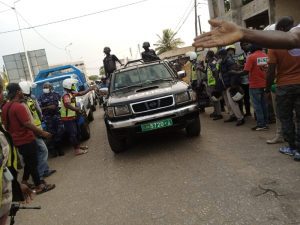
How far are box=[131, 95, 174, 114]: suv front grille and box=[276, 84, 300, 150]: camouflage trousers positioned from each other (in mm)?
1972

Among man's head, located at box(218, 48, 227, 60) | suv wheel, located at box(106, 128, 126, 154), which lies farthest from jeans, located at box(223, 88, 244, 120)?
suv wheel, located at box(106, 128, 126, 154)

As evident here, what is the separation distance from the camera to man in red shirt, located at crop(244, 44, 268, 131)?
6844 mm

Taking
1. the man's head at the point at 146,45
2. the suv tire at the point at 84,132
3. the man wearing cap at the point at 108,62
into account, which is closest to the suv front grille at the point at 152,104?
the suv tire at the point at 84,132

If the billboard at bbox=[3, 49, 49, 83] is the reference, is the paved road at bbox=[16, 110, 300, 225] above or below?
below

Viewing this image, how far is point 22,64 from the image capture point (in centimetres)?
3369

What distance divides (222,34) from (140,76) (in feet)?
18.1

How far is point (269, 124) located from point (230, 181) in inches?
133

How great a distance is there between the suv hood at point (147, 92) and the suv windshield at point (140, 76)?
375 millimetres

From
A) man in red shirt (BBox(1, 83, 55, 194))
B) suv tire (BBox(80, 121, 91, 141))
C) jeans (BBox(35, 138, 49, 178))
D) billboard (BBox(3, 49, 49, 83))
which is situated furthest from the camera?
billboard (BBox(3, 49, 49, 83))

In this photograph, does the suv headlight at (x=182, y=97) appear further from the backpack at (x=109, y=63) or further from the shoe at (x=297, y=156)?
the backpack at (x=109, y=63)

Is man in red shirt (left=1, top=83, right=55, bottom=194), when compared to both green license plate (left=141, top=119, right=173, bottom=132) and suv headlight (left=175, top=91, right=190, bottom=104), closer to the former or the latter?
green license plate (left=141, top=119, right=173, bottom=132)

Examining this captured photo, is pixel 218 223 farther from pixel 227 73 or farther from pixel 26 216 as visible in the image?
pixel 227 73

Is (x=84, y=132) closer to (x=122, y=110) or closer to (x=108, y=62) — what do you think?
(x=108, y=62)

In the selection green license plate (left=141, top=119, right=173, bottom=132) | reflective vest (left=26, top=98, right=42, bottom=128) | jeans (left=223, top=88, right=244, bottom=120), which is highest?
reflective vest (left=26, top=98, right=42, bottom=128)
